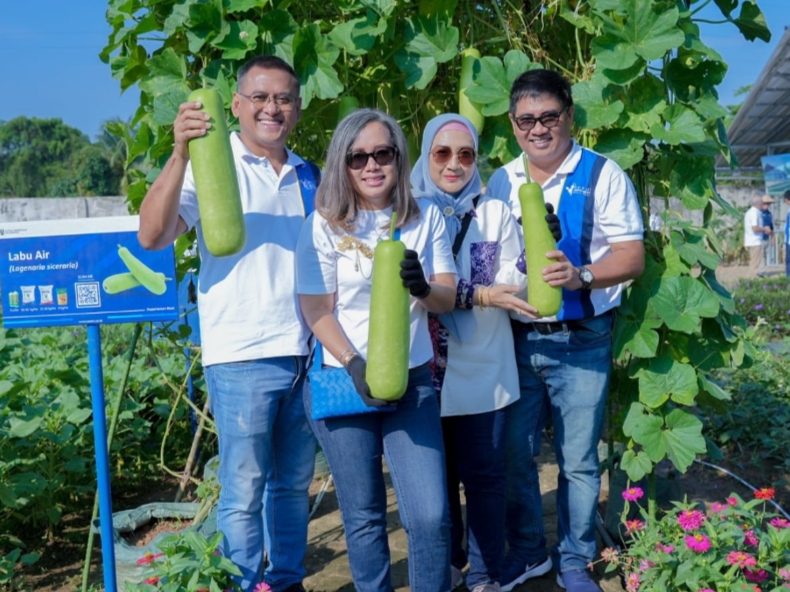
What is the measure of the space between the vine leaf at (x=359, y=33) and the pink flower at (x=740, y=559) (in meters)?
2.35

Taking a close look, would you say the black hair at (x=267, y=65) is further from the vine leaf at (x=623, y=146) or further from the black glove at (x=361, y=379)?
the vine leaf at (x=623, y=146)

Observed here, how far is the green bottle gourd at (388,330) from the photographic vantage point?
2.62 meters

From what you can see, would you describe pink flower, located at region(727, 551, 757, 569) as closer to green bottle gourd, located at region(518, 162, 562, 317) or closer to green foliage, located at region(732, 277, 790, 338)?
green bottle gourd, located at region(518, 162, 562, 317)

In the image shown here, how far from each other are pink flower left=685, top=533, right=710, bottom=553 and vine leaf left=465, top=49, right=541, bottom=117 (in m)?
1.83

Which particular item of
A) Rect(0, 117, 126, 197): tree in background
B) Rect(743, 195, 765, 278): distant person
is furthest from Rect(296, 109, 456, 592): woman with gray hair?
Rect(0, 117, 126, 197): tree in background

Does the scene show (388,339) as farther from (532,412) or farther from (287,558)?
(287,558)

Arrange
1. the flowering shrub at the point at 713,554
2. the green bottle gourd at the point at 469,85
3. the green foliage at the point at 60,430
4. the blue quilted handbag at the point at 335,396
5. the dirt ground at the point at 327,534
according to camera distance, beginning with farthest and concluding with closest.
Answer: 1. the green foliage at the point at 60,430
2. the dirt ground at the point at 327,534
3. the green bottle gourd at the point at 469,85
4. the flowering shrub at the point at 713,554
5. the blue quilted handbag at the point at 335,396

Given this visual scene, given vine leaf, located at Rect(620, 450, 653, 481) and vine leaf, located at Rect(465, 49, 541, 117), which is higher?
vine leaf, located at Rect(465, 49, 541, 117)

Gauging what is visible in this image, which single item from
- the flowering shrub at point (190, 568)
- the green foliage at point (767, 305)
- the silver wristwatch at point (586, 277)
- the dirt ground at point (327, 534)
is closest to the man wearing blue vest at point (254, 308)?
the flowering shrub at point (190, 568)

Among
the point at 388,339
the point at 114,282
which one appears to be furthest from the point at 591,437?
the point at 114,282

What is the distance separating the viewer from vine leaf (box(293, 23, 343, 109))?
11.4 ft

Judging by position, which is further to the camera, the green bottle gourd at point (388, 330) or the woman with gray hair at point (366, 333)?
the woman with gray hair at point (366, 333)

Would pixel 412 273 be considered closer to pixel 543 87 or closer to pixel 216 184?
pixel 216 184

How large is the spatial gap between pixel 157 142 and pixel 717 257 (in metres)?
2.40
